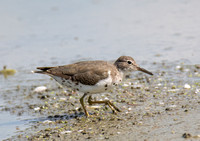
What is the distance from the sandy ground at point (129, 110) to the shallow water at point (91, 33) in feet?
2.77

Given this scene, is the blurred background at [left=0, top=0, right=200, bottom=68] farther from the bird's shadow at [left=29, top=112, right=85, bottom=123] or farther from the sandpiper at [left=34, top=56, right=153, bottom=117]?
the bird's shadow at [left=29, top=112, right=85, bottom=123]

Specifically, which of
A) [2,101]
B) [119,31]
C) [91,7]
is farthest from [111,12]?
[2,101]

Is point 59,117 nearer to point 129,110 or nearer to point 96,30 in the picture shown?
point 129,110

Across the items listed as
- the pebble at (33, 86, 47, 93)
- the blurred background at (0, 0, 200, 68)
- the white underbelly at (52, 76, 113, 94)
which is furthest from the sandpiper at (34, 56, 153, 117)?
the blurred background at (0, 0, 200, 68)

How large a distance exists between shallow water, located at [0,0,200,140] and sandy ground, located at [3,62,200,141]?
0.84m

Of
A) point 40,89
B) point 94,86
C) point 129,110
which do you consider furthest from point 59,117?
point 40,89

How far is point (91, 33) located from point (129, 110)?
23.1 feet

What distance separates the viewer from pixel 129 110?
24.7 feet

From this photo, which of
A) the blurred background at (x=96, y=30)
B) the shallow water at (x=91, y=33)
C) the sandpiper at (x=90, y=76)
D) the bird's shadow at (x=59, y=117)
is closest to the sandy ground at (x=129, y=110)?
the bird's shadow at (x=59, y=117)

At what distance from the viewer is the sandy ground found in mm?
6188

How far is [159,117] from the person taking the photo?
6.82 meters

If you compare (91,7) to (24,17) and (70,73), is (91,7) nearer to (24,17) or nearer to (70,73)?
(24,17)

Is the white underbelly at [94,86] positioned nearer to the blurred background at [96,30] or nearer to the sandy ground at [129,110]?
the sandy ground at [129,110]

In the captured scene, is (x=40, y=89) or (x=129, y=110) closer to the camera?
(x=129, y=110)
